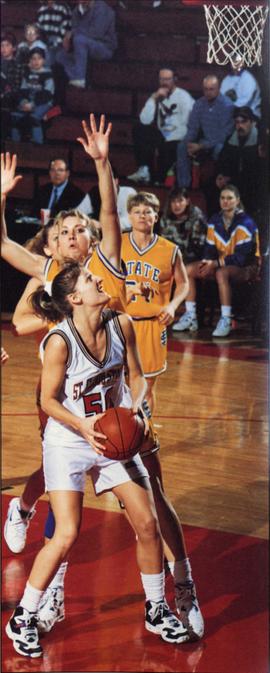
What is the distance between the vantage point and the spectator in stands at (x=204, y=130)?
9.26 m

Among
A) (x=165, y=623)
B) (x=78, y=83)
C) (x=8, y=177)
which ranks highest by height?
(x=8, y=177)

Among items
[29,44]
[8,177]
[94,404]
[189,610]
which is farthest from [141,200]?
[29,44]

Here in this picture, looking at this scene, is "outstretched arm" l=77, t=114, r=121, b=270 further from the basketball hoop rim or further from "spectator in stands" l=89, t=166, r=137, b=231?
the basketball hoop rim

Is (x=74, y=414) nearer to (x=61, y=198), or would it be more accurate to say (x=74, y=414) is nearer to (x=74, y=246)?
(x=74, y=246)

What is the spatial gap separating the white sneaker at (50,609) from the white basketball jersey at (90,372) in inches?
25.5

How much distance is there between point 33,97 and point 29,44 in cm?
64

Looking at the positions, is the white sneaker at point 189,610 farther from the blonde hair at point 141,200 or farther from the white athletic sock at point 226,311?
the white athletic sock at point 226,311

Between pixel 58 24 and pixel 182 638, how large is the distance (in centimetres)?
863

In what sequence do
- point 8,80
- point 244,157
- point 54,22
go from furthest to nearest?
point 54,22 → point 8,80 → point 244,157

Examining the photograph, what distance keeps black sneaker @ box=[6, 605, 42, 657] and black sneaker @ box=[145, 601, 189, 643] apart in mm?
401

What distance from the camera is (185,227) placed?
23.8 feet

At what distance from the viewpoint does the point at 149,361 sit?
16.9 ft

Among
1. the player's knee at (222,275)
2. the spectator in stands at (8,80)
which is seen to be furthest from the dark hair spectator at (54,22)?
the player's knee at (222,275)

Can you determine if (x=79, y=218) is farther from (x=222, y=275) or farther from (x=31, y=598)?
(x=222, y=275)
